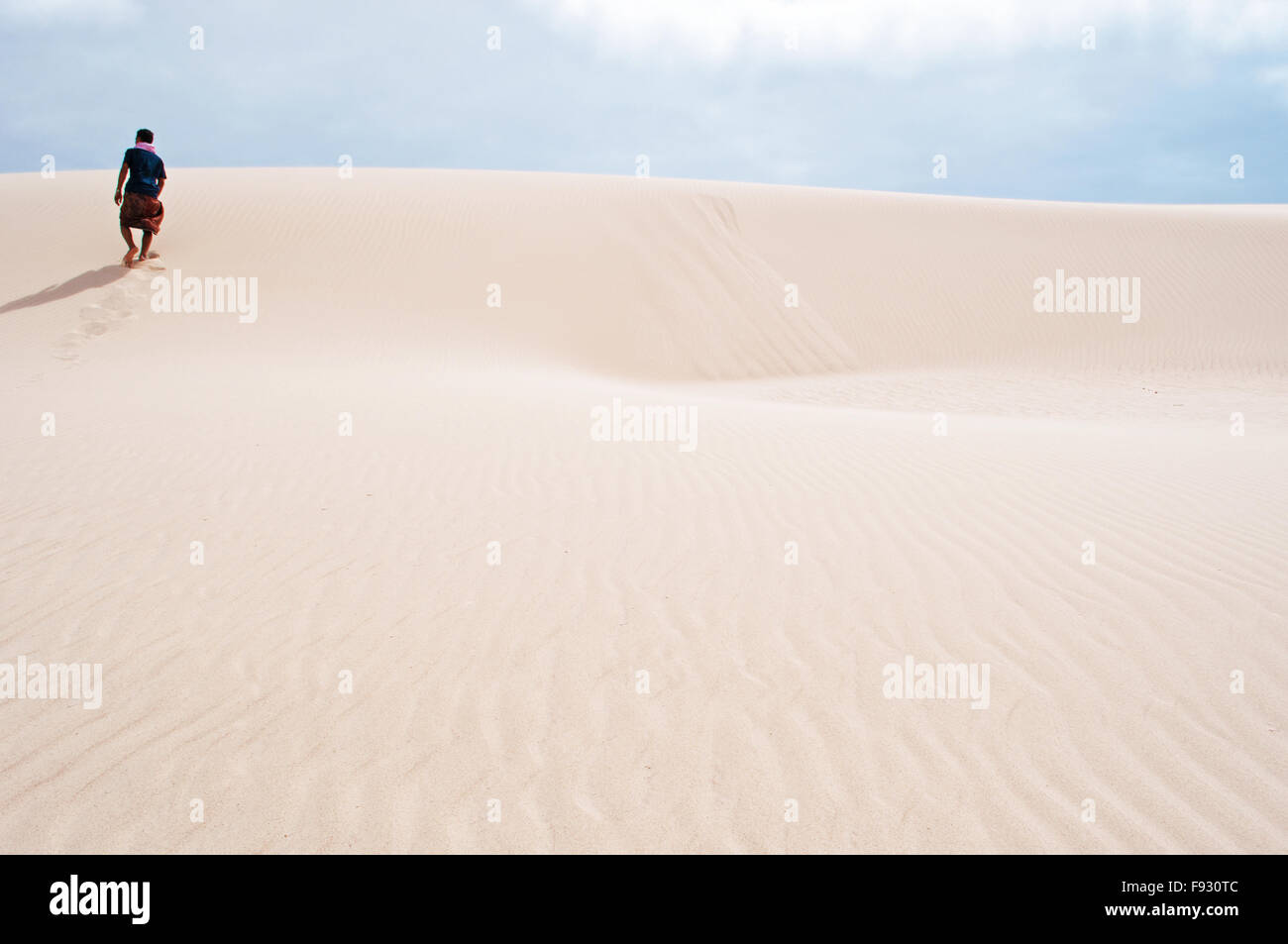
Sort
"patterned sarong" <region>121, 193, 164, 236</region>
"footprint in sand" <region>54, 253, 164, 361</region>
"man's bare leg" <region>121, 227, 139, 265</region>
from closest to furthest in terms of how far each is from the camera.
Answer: "footprint in sand" <region>54, 253, 164, 361</region>
"patterned sarong" <region>121, 193, 164, 236</region>
"man's bare leg" <region>121, 227, 139, 265</region>

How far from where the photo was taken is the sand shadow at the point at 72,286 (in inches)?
532

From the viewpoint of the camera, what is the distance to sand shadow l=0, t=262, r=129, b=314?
44.3 feet

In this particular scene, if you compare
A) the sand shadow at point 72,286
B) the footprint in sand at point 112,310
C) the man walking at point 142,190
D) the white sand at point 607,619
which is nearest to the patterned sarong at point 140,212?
the man walking at point 142,190

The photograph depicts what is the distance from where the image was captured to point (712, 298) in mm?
18266

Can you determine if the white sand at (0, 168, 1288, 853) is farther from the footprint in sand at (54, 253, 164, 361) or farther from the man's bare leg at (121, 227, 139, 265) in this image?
the man's bare leg at (121, 227, 139, 265)

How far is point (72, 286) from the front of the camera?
14.1m

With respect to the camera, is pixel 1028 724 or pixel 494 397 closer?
pixel 1028 724

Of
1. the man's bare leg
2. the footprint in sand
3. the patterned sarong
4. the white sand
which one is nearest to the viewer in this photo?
the white sand

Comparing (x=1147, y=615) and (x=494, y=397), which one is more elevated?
(x=494, y=397)

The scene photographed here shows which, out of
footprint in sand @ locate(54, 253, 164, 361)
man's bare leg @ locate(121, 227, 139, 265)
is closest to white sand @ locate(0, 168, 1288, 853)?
footprint in sand @ locate(54, 253, 164, 361)

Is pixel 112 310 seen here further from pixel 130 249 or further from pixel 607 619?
pixel 607 619
